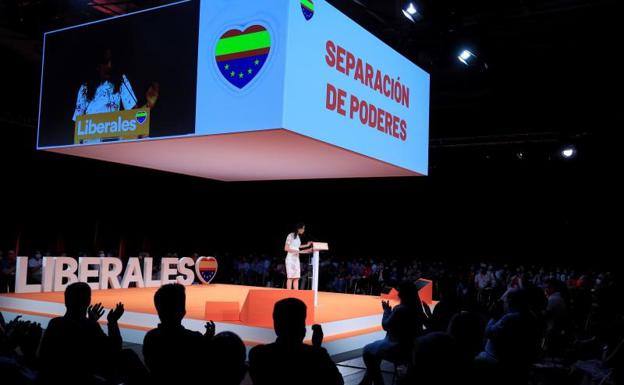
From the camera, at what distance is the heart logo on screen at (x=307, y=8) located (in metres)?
5.66

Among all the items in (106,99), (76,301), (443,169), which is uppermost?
(443,169)

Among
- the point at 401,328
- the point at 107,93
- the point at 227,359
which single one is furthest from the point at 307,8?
the point at 227,359

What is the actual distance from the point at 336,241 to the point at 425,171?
11.7 m

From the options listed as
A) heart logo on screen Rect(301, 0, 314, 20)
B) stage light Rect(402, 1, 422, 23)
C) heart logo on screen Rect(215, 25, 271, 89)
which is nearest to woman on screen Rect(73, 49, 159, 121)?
heart logo on screen Rect(215, 25, 271, 89)

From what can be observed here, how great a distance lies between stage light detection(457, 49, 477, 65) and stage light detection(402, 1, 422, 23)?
1.31m

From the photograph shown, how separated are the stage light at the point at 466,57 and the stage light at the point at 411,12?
1.31 meters

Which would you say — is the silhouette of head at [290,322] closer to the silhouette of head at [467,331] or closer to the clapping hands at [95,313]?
the silhouette of head at [467,331]

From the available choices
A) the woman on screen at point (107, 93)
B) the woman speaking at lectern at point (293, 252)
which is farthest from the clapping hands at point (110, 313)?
the woman speaking at lectern at point (293, 252)

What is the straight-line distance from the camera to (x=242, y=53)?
5.82 m

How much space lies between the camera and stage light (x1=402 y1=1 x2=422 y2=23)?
8.88 meters

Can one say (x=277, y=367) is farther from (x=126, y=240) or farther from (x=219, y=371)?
(x=126, y=240)

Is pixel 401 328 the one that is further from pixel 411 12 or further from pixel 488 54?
pixel 488 54

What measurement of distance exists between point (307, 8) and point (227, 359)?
425cm

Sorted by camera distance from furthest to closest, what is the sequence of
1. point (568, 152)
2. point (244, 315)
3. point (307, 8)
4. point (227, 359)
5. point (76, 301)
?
point (568, 152) < point (244, 315) < point (307, 8) < point (76, 301) < point (227, 359)
